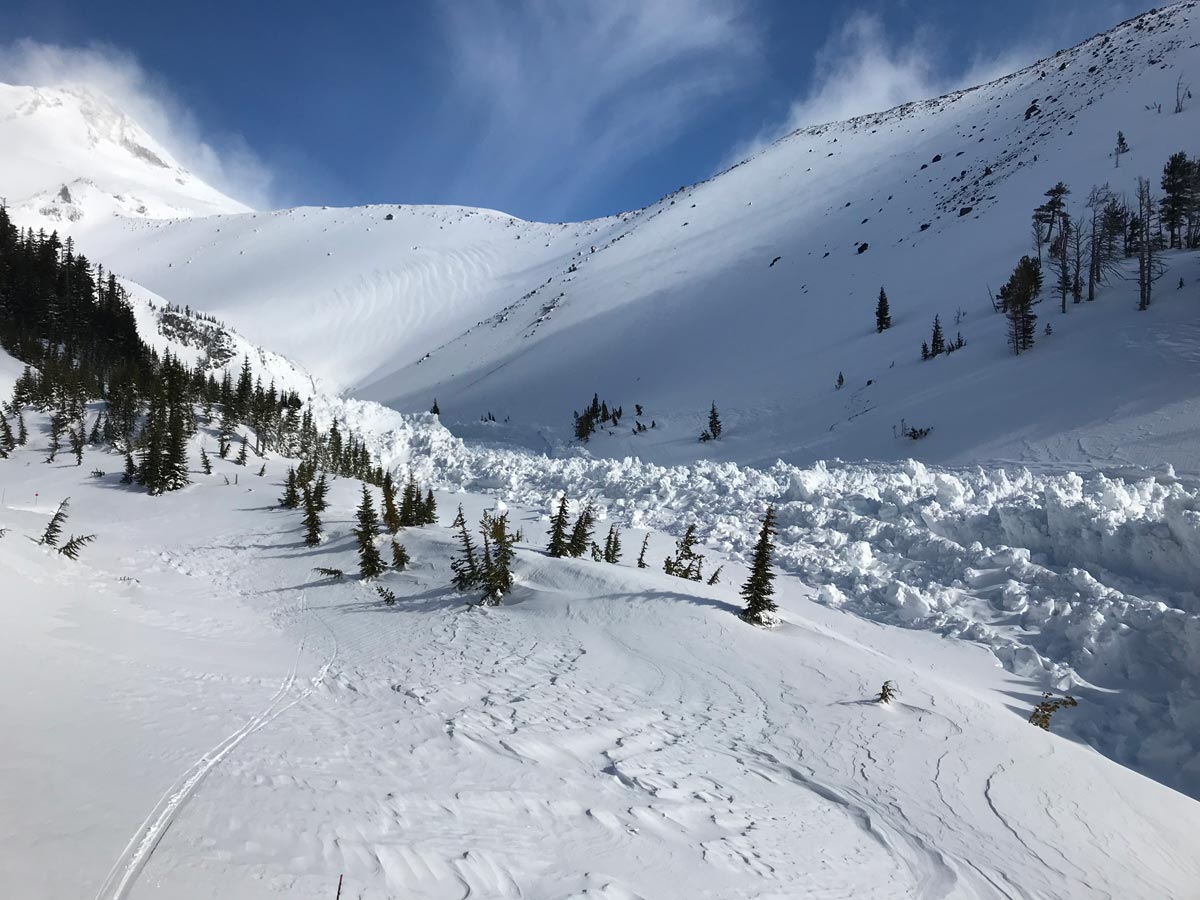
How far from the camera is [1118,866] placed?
547 centimetres

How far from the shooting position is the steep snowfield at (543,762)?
4121 millimetres

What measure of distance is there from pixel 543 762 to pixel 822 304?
48627 millimetres

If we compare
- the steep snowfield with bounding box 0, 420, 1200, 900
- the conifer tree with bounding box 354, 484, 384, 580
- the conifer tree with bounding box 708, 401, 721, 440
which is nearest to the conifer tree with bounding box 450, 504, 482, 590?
the steep snowfield with bounding box 0, 420, 1200, 900

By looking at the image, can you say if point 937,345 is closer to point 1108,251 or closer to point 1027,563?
point 1108,251

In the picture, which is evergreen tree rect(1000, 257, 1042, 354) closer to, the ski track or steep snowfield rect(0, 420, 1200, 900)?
steep snowfield rect(0, 420, 1200, 900)

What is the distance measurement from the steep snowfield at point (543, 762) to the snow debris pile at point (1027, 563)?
0.88 m

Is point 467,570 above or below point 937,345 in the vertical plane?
below

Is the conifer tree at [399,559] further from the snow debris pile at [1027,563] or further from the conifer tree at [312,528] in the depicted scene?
the snow debris pile at [1027,563]

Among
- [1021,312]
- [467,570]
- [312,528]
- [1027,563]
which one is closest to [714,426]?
[1021,312]

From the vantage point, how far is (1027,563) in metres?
12.5

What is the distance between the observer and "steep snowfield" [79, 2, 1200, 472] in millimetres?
23594

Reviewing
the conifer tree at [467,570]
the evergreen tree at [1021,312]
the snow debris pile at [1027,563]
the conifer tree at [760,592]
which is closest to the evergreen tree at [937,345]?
the evergreen tree at [1021,312]

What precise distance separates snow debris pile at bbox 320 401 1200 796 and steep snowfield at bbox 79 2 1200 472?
5.55m

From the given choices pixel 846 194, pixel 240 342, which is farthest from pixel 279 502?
pixel 846 194
